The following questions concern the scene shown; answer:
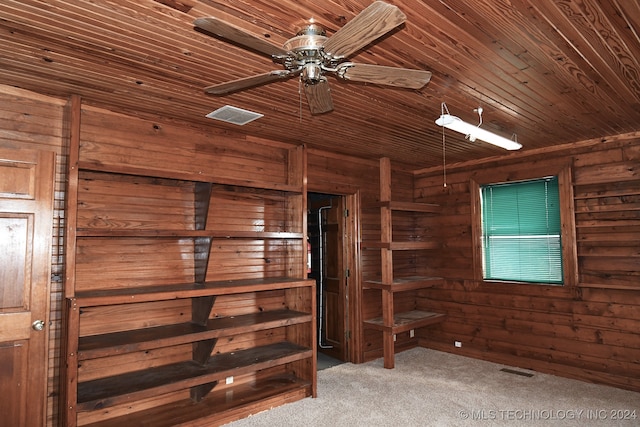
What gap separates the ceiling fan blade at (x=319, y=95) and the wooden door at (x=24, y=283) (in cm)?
198

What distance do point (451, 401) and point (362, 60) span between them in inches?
119

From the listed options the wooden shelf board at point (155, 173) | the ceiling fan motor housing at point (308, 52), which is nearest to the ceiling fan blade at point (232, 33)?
the ceiling fan motor housing at point (308, 52)

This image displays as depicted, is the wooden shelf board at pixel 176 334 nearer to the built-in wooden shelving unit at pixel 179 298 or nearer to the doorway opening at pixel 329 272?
the built-in wooden shelving unit at pixel 179 298

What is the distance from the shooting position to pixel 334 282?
5289 millimetres

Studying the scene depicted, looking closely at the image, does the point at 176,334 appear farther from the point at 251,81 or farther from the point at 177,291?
the point at 251,81

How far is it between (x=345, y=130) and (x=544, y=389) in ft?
10.3

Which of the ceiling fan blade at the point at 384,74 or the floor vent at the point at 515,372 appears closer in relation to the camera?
the ceiling fan blade at the point at 384,74

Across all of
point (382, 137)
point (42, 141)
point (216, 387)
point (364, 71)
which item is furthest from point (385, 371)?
point (42, 141)

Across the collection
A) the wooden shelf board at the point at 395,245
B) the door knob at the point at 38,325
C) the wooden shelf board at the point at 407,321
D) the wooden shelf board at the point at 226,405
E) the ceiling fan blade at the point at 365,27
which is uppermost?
the ceiling fan blade at the point at 365,27

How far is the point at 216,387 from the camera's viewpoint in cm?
371

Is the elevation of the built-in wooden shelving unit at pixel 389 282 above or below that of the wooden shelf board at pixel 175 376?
above

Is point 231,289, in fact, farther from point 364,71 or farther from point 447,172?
point 447,172

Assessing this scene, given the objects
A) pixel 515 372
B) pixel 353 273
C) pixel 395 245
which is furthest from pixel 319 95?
pixel 515 372

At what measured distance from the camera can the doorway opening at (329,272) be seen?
5066 millimetres
